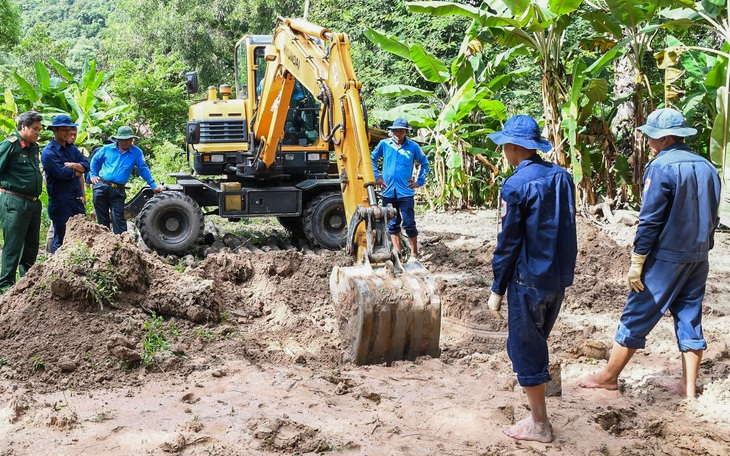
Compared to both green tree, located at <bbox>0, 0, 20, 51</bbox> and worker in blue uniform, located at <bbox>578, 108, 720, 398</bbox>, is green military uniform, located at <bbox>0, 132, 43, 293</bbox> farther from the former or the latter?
green tree, located at <bbox>0, 0, 20, 51</bbox>

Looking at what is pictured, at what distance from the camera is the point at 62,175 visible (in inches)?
305

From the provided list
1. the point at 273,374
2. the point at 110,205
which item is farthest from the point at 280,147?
the point at 273,374

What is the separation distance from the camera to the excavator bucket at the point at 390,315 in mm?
5324

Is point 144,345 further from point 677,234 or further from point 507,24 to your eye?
point 507,24

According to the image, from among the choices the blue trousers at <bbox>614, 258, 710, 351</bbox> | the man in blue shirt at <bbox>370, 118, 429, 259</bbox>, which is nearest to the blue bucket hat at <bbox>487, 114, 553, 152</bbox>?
the blue trousers at <bbox>614, 258, 710, 351</bbox>

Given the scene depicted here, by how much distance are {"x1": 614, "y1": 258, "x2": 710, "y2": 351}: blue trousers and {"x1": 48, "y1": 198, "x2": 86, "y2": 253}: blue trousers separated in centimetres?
604

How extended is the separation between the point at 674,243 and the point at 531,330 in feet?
4.21

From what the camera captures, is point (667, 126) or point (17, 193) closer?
point (667, 126)

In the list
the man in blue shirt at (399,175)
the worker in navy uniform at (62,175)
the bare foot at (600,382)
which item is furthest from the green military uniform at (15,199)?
the bare foot at (600,382)

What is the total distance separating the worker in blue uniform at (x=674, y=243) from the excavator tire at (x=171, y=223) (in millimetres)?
6079

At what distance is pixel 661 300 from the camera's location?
179 inches

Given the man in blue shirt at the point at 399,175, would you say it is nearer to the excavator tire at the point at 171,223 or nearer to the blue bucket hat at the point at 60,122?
the excavator tire at the point at 171,223

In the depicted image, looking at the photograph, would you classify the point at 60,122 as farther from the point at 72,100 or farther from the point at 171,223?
the point at 72,100

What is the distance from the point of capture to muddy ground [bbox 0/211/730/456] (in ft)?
13.2
